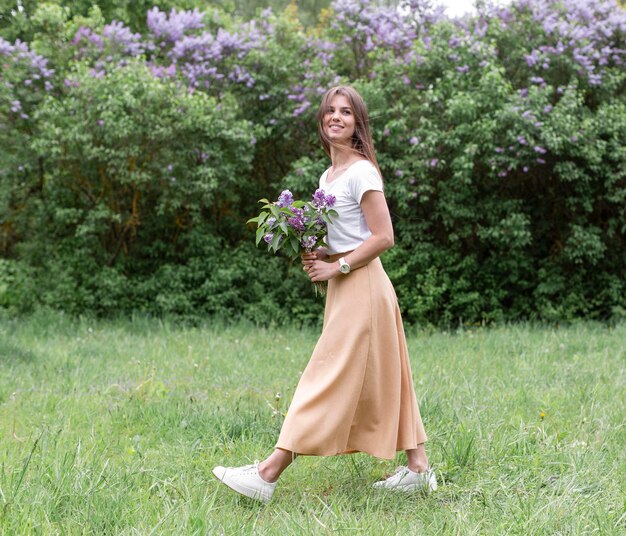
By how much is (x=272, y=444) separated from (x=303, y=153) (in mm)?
6711

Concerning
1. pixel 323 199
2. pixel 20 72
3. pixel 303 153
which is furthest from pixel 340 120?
pixel 20 72

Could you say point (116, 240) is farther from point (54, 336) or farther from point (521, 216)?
point (521, 216)

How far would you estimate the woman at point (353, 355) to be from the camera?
10.7ft

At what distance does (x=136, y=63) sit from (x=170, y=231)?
236 centimetres

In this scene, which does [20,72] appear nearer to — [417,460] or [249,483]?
[249,483]

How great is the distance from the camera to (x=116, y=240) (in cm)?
1035

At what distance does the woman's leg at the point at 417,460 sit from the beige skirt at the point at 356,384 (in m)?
0.08

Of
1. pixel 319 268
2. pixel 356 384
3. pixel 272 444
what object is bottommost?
pixel 272 444

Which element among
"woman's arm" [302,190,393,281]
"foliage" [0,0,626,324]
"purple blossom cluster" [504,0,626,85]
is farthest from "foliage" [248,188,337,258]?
"purple blossom cluster" [504,0,626,85]

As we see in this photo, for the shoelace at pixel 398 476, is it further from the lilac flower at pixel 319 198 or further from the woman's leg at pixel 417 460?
the lilac flower at pixel 319 198

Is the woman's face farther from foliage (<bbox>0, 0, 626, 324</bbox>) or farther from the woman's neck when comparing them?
foliage (<bbox>0, 0, 626, 324</bbox>)

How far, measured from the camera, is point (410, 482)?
3.45 metres

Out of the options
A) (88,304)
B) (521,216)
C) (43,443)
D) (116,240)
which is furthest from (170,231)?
(43,443)

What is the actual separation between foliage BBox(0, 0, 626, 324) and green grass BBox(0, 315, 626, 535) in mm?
2723
